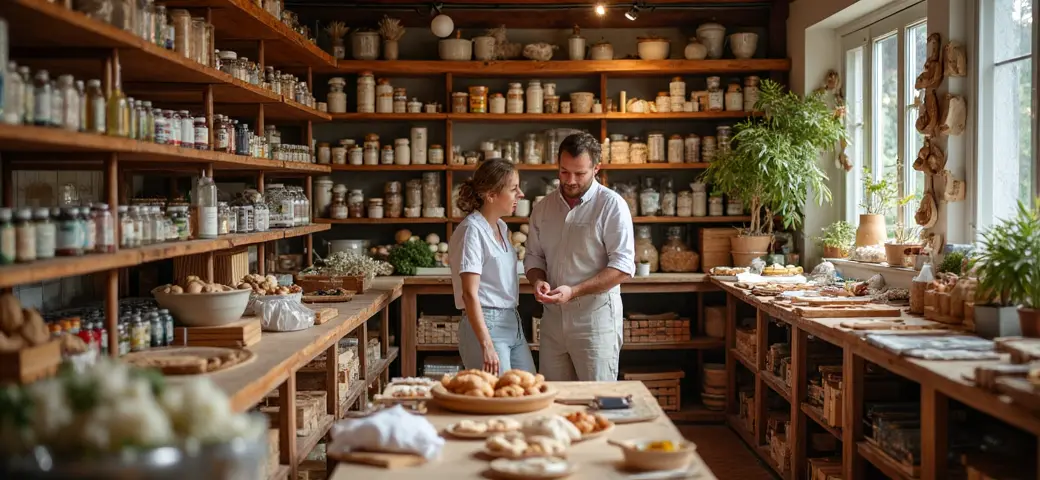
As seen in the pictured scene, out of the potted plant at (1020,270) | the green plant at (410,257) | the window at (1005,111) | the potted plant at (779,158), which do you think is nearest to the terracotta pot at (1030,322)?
the potted plant at (1020,270)

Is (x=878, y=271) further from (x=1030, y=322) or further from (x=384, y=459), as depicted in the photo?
(x=384, y=459)

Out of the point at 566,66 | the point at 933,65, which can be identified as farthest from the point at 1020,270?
the point at 566,66

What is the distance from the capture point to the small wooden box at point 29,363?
7.58 ft

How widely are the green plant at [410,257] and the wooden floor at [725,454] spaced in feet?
7.11

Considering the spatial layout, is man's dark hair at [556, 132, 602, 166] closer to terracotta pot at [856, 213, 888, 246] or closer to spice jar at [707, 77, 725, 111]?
terracotta pot at [856, 213, 888, 246]

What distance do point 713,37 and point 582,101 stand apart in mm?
1097

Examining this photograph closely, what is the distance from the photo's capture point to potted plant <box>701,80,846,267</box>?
20.3ft

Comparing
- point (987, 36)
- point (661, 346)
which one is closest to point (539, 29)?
point (661, 346)

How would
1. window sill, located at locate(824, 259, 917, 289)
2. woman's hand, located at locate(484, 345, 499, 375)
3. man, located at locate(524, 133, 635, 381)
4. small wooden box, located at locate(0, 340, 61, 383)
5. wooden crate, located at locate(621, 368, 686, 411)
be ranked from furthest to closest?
wooden crate, located at locate(621, 368, 686, 411) < window sill, located at locate(824, 259, 917, 289) < man, located at locate(524, 133, 635, 381) < woman's hand, located at locate(484, 345, 499, 375) < small wooden box, located at locate(0, 340, 61, 383)

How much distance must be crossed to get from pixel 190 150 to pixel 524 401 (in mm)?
1781

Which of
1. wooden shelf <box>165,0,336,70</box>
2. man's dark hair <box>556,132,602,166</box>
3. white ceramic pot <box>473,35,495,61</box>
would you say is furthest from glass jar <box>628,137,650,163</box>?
man's dark hair <box>556,132,602,166</box>

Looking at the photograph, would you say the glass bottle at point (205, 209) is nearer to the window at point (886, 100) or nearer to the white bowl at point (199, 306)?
the white bowl at point (199, 306)

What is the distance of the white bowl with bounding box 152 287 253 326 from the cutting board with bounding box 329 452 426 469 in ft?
4.45

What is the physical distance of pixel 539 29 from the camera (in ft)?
24.0
